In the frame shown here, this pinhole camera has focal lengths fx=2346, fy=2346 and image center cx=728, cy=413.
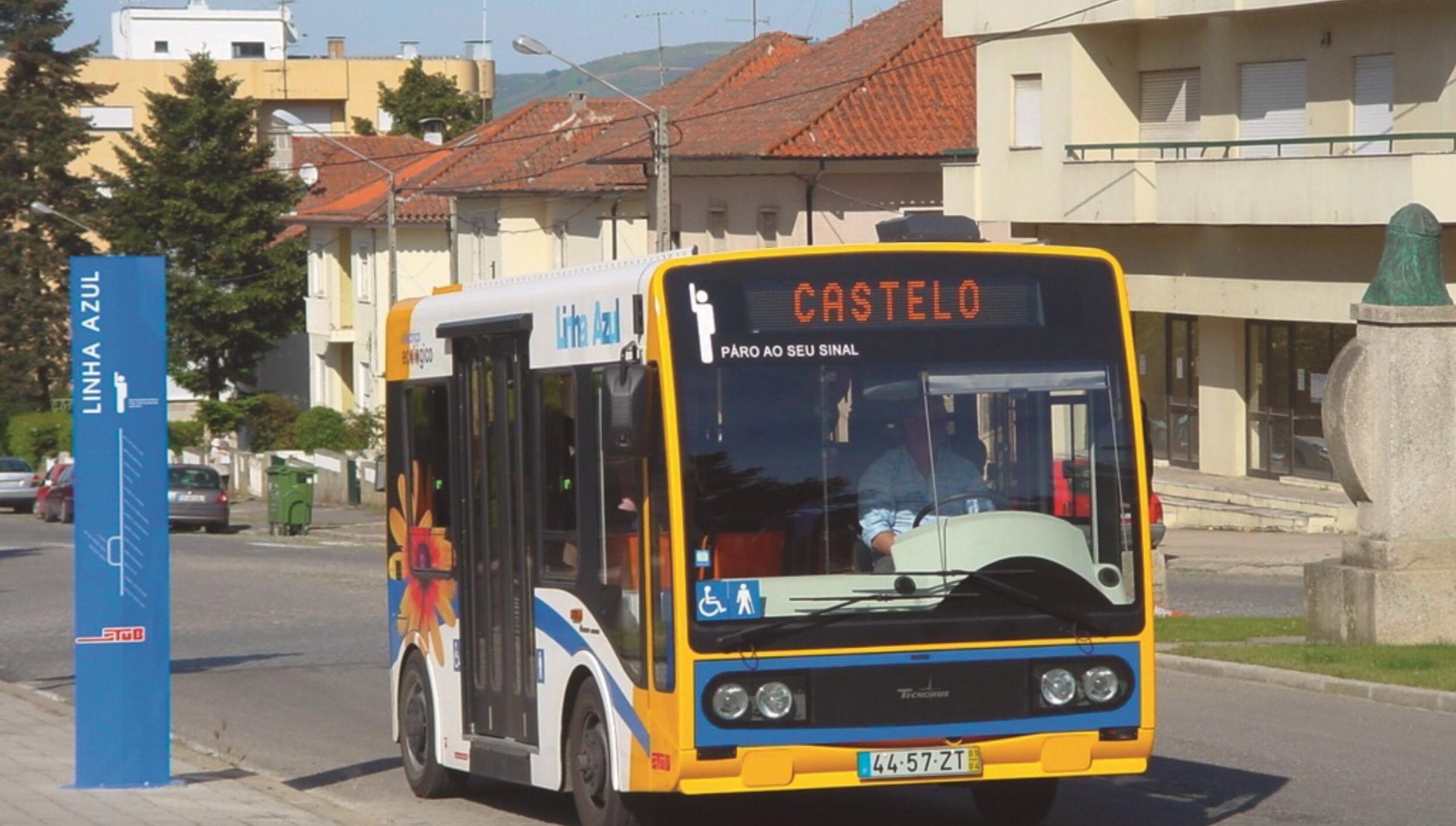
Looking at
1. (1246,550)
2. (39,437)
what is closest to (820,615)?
(1246,550)

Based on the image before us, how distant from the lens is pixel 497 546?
37.3 ft

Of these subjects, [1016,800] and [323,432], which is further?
[323,432]

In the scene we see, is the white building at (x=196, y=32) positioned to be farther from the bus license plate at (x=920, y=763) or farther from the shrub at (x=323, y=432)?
the bus license plate at (x=920, y=763)

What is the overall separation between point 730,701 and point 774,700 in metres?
0.18

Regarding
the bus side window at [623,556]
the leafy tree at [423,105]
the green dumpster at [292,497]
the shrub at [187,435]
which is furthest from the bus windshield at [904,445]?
the leafy tree at [423,105]

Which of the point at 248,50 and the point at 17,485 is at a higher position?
the point at 248,50

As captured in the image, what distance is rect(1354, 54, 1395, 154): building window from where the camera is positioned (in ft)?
108

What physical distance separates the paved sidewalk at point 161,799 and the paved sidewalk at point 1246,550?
50.3 ft

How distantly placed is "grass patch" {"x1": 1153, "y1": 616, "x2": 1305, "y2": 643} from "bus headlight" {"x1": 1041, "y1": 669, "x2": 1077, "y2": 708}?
29.0 feet

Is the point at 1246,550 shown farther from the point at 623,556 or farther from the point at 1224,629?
the point at 623,556

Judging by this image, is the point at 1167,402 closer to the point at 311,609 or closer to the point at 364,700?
the point at 311,609

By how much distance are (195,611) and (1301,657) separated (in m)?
14.3

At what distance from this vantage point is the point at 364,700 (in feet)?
58.3

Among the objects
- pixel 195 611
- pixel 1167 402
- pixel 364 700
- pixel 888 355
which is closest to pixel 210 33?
pixel 1167 402
